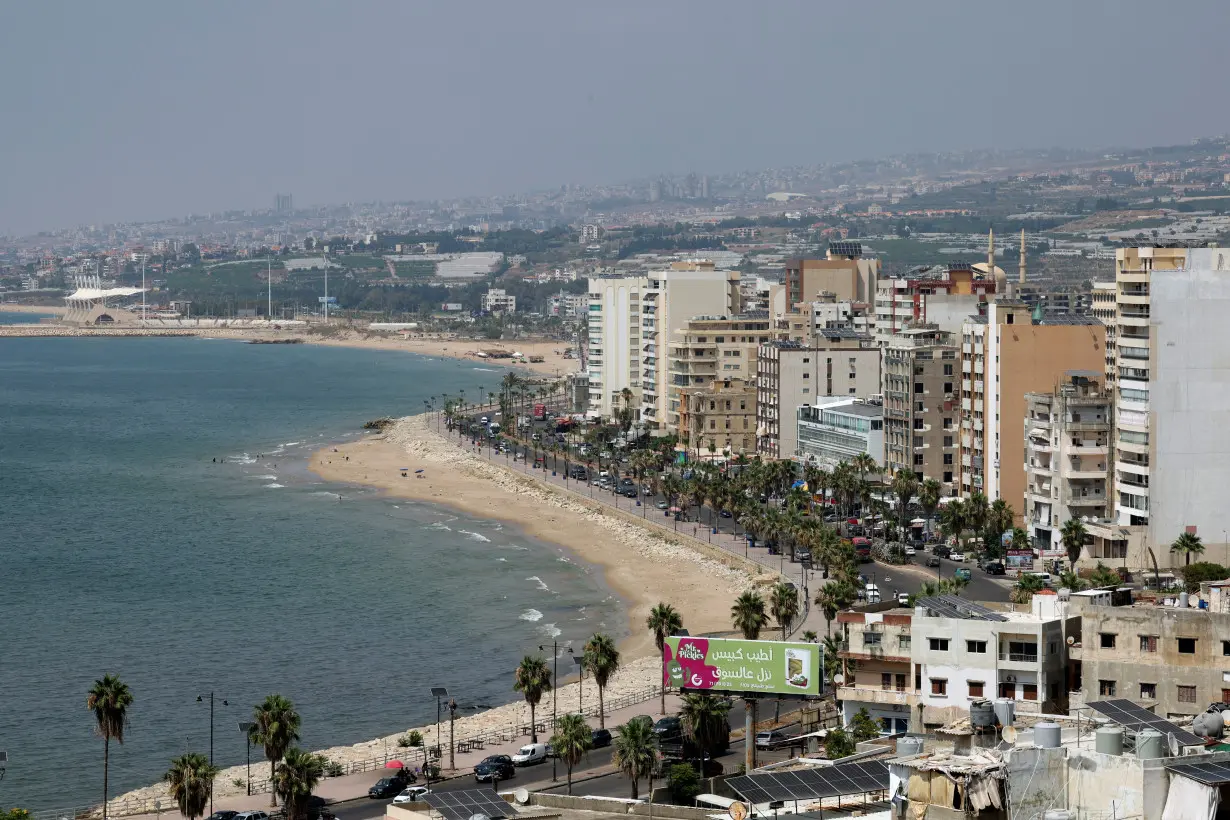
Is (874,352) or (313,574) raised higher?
(874,352)

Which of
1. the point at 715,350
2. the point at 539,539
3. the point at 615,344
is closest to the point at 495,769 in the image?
the point at 539,539

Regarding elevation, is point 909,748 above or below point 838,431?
above

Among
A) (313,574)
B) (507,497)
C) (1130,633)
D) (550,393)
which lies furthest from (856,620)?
(550,393)

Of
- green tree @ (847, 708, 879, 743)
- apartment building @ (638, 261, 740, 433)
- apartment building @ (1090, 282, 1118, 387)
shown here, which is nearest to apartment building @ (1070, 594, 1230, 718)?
green tree @ (847, 708, 879, 743)

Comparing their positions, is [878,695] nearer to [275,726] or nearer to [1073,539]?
[275,726]

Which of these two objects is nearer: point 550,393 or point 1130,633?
point 1130,633

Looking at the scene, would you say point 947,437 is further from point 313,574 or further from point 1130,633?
point 1130,633

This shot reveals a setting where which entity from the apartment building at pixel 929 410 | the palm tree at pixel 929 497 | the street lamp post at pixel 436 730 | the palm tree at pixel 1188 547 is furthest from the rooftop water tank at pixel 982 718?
the apartment building at pixel 929 410

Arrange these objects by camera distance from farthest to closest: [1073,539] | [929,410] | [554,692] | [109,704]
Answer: [929,410] < [1073,539] < [554,692] < [109,704]
